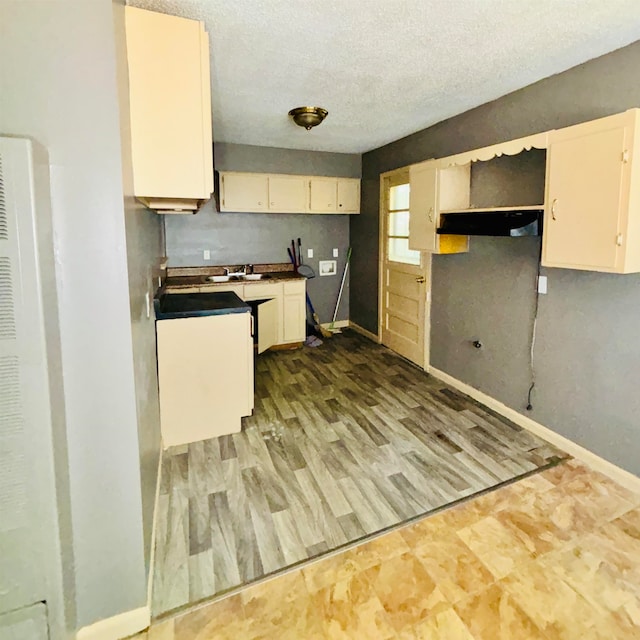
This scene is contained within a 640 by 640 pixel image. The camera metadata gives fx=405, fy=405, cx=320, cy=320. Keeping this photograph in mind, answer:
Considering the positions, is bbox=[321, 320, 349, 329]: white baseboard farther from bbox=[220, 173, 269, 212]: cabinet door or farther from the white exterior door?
bbox=[220, 173, 269, 212]: cabinet door

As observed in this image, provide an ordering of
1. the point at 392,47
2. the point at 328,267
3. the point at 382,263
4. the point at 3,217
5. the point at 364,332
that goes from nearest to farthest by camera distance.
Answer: the point at 3,217 → the point at 392,47 → the point at 382,263 → the point at 364,332 → the point at 328,267

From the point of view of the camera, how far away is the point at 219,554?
6.05 ft

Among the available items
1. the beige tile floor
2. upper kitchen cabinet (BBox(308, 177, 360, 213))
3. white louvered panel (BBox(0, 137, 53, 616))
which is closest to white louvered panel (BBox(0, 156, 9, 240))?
white louvered panel (BBox(0, 137, 53, 616))

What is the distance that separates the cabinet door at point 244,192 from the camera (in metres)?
4.68

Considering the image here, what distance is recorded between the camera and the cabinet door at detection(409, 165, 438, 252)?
10.9 ft

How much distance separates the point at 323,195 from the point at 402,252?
133 centimetres

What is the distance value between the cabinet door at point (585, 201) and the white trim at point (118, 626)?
262cm

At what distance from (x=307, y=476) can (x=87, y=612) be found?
1238mm

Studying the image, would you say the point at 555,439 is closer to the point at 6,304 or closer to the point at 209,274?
the point at 6,304

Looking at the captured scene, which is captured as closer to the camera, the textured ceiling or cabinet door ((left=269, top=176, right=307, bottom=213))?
the textured ceiling

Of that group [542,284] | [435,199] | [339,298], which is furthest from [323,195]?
[542,284]

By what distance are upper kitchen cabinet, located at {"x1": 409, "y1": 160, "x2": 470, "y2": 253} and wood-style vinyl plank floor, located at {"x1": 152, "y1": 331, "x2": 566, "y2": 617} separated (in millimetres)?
1312

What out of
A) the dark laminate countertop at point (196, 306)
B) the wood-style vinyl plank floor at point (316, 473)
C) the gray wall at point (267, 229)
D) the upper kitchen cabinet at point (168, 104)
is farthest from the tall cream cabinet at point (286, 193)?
the upper kitchen cabinet at point (168, 104)

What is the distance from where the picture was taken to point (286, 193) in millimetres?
4922
